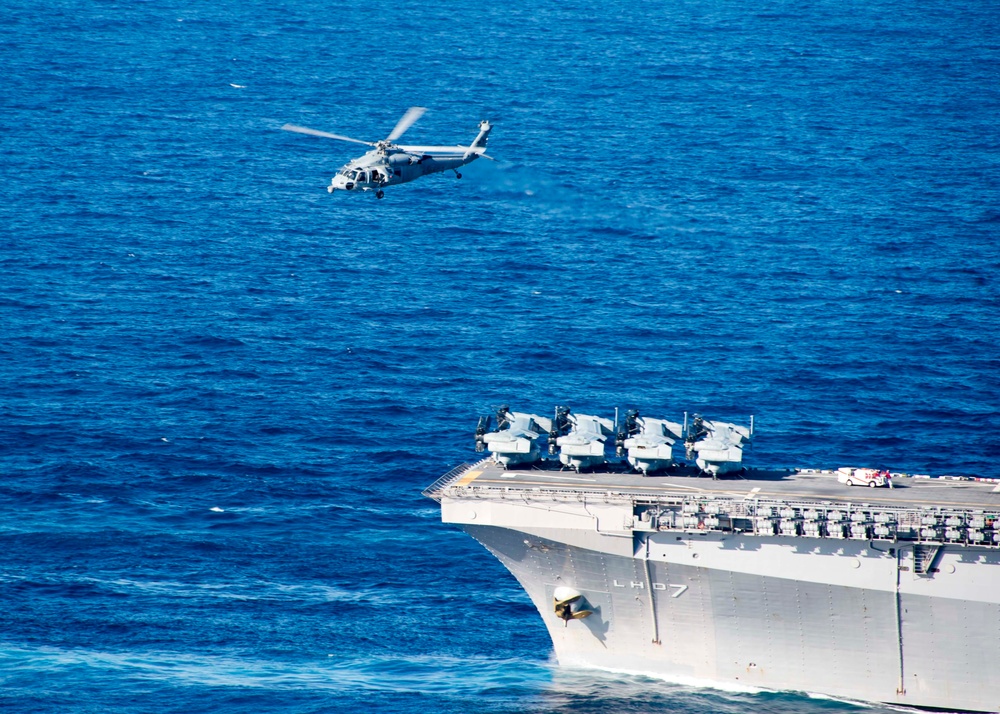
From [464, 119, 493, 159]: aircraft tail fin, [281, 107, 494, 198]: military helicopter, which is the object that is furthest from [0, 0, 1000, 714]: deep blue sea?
[464, 119, 493, 159]: aircraft tail fin

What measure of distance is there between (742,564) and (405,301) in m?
47.4

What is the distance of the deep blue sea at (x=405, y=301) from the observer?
74.7 m

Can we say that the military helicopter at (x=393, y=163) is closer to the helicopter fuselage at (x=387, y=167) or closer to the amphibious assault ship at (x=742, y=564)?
the helicopter fuselage at (x=387, y=167)

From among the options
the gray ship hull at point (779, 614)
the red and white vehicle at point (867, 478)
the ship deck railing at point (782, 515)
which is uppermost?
the red and white vehicle at point (867, 478)

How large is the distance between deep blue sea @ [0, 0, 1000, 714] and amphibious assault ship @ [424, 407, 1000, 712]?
211cm

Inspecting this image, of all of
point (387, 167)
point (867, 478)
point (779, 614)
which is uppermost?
point (387, 167)

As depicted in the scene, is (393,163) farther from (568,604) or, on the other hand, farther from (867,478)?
(867,478)

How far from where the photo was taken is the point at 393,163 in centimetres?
7838

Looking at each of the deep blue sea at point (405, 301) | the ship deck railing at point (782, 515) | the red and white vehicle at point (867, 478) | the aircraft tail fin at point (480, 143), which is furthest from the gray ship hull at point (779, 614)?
the aircraft tail fin at point (480, 143)

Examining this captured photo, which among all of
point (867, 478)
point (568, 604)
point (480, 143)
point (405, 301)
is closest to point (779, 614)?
point (867, 478)

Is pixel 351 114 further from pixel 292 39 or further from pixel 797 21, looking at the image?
pixel 797 21

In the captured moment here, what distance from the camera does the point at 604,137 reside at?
140 m

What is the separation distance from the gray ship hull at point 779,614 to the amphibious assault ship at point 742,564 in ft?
0.21

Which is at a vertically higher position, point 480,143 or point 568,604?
point 480,143
